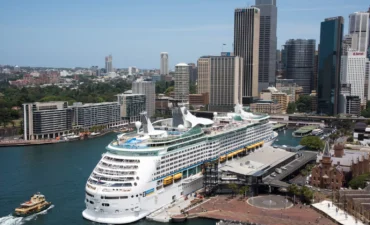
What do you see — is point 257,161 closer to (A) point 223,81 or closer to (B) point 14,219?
(B) point 14,219

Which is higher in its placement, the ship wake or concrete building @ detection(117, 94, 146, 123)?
concrete building @ detection(117, 94, 146, 123)

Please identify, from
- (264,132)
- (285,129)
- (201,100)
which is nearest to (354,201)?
(264,132)

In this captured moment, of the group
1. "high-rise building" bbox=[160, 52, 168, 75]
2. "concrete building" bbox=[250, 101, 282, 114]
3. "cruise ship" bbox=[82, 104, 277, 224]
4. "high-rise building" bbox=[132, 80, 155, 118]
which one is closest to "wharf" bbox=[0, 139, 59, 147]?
"cruise ship" bbox=[82, 104, 277, 224]

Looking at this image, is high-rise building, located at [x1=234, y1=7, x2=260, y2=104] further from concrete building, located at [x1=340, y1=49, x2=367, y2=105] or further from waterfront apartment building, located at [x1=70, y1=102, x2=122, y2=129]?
waterfront apartment building, located at [x1=70, y1=102, x2=122, y2=129]

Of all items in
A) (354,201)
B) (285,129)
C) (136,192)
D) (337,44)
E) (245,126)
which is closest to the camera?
(136,192)

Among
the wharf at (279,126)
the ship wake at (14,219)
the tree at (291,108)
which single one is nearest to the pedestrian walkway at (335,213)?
the ship wake at (14,219)

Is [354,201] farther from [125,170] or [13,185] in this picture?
[13,185]
